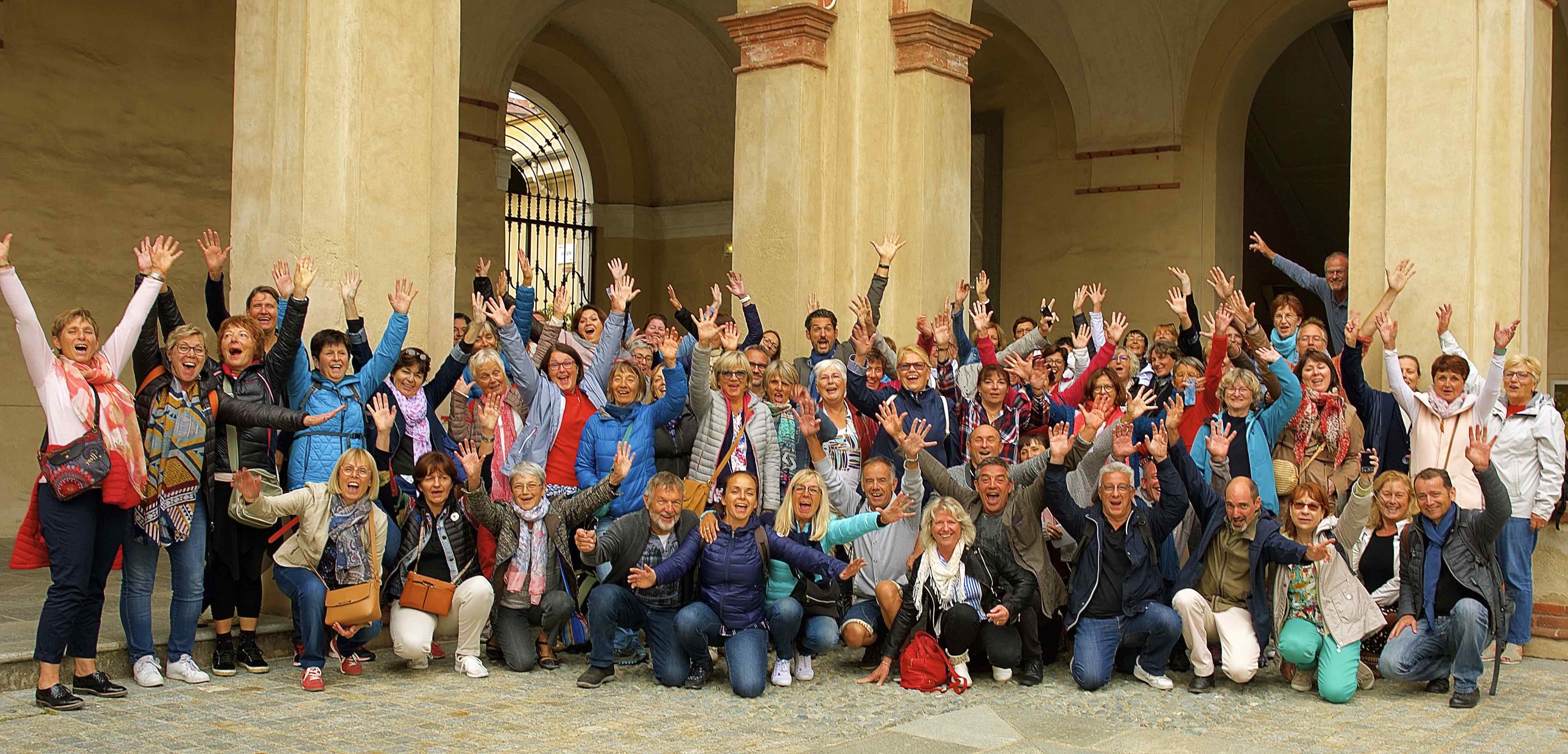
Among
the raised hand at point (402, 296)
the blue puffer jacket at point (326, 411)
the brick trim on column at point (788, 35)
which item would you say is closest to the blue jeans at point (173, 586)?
the blue puffer jacket at point (326, 411)

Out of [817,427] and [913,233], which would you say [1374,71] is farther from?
[817,427]

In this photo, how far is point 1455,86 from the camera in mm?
8695

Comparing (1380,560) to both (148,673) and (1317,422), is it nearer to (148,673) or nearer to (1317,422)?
(1317,422)

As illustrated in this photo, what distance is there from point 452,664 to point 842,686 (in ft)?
6.08

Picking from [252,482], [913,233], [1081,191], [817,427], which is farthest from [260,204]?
[1081,191]

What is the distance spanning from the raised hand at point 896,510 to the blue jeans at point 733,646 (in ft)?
2.46

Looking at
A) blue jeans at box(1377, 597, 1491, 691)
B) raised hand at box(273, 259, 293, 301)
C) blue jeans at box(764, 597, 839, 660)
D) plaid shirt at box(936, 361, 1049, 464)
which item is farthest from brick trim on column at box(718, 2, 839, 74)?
blue jeans at box(1377, 597, 1491, 691)

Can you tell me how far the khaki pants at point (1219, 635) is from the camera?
6785 millimetres

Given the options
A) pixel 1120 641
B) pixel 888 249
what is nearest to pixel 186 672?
pixel 1120 641

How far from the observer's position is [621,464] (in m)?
6.85

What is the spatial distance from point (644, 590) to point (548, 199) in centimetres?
1134

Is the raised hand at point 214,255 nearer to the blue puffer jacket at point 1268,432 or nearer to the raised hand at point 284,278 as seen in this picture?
the raised hand at point 284,278

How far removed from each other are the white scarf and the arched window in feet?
37.0

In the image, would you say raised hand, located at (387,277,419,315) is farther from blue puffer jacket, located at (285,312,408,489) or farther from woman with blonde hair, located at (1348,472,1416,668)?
woman with blonde hair, located at (1348,472,1416,668)
